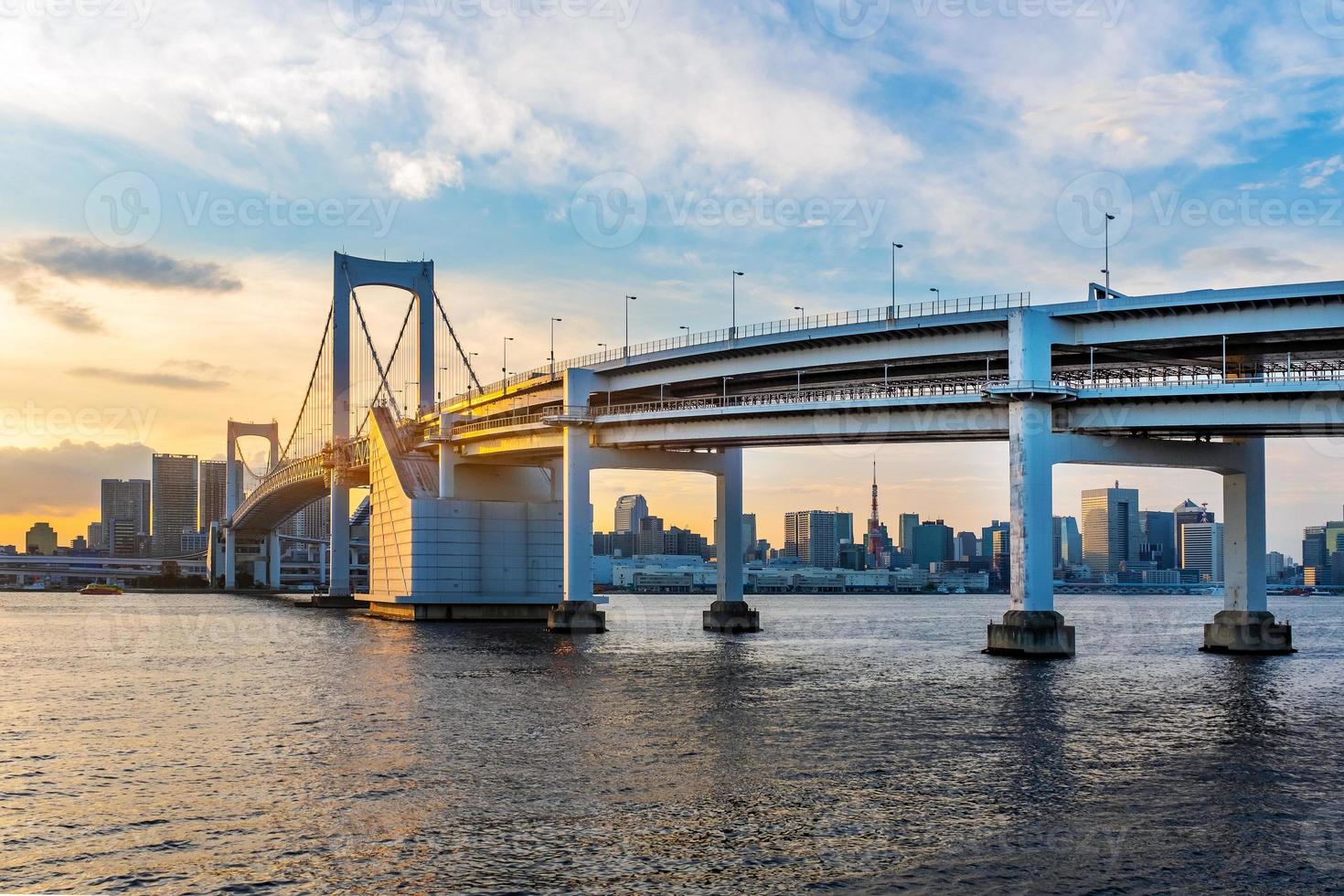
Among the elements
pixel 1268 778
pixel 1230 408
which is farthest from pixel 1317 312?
pixel 1268 778

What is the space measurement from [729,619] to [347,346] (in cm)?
6535

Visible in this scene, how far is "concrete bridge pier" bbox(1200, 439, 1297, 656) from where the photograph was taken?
63.9m

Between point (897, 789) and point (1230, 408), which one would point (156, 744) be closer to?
point (897, 789)

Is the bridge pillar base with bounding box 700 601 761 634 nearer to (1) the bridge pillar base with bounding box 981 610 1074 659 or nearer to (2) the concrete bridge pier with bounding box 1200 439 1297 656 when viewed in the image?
(1) the bridge pillar base with bounding box 981 610 1074 659

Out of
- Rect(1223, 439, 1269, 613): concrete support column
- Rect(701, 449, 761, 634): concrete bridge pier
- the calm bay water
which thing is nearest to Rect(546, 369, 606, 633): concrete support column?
Rect(701, 449, 761, 634): concrete bridge pier

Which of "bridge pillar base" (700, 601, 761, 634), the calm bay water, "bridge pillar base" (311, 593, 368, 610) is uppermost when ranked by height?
the calm bay water

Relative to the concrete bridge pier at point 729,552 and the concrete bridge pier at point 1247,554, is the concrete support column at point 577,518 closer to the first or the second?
the concrete bridge pier at point 729,552

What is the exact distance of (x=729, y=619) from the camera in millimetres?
88500

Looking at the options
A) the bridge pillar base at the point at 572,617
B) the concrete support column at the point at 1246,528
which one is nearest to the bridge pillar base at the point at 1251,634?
the concrete support column at the point at 1246,528

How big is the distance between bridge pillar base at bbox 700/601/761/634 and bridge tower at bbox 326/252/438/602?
43668 millimetres

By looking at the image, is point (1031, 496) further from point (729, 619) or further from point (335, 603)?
point (335, 603)

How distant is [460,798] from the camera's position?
27.2 metres

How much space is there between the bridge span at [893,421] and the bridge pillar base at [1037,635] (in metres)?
0.09

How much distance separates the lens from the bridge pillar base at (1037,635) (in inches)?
2270
